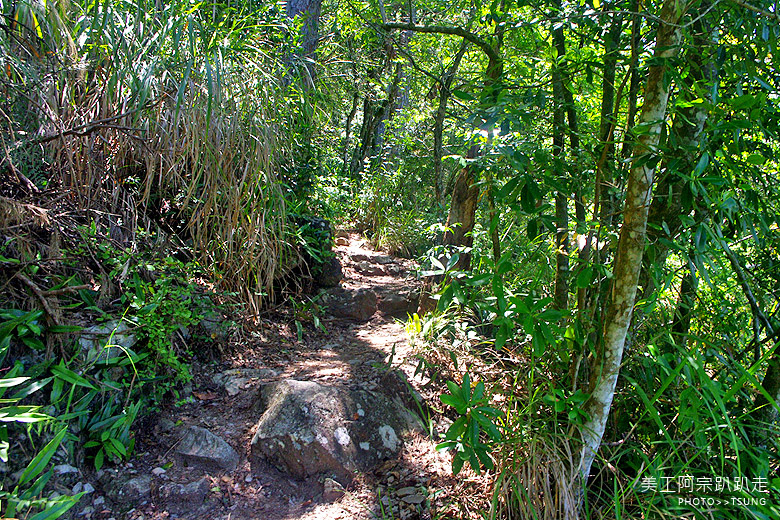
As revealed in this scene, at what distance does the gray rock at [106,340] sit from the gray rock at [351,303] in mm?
2054

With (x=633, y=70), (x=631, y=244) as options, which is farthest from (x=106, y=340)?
(x=633, y=70)

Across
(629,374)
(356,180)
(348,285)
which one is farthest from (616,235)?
(356,180)

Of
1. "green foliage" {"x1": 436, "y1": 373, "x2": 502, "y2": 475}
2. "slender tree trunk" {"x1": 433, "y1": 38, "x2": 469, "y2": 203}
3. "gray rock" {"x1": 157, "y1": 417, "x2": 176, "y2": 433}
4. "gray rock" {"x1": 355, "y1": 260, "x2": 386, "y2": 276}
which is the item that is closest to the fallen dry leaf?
"gray rock" {"x1": 157, "y1": 417, "x2": 176, "y2": 433}

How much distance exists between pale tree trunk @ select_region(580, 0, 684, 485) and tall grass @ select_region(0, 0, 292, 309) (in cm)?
196

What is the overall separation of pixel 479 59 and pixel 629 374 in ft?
8.69

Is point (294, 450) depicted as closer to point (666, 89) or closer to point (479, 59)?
point (666, 89)

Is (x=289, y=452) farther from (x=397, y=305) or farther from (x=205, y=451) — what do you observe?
(x=397, y=305)

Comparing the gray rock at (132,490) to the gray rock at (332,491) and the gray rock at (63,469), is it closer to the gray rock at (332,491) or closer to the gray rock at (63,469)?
the gray rock at (63,469)

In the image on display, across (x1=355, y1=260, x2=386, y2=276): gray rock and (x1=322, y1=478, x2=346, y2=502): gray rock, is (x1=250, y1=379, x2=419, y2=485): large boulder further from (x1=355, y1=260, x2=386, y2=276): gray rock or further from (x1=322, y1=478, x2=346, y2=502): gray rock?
(x1=355, y1=260, x2=386, y2=276): gray rock

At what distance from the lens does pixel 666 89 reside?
1615 millimetres

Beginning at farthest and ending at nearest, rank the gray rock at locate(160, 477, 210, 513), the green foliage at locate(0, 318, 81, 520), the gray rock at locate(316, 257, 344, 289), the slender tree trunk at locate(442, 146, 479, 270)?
the gray rock at locate(316, 257, 344, 289) < the slender tree trunk at locate(442, 146, 479, 270) < the gray rock at locate(160, 477, 210, 513) < the green foliage at locate(0, 318, 81, 520)

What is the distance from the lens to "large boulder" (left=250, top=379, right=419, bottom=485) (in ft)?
7.96

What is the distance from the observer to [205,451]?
237cm

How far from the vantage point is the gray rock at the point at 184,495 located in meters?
2.11
